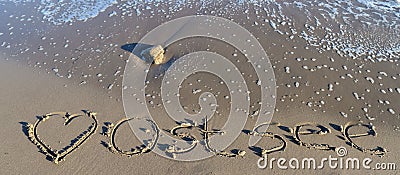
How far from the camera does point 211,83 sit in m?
5.96

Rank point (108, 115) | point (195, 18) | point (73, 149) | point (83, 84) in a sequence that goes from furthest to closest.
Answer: point (195, 18) → point (83, 84) → point (108, 115) → point (73, 149)

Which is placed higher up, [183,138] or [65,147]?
[183,138]

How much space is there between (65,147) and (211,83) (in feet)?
8.42

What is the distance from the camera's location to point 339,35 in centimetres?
718

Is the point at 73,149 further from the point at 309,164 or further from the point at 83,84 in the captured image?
the point at 309,164

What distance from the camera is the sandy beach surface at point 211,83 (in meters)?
4.71

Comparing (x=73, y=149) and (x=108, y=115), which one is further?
(x=108, y=115)

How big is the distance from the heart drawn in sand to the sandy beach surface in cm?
4

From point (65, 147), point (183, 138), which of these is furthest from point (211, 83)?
point (65, 147)

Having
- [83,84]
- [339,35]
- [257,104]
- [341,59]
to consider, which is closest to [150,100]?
[83,84]

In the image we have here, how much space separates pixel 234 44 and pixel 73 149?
3658mm

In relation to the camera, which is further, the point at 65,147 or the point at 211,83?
the point at 211,83

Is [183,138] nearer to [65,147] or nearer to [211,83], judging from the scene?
[211,83]

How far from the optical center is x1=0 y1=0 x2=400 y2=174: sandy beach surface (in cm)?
471
